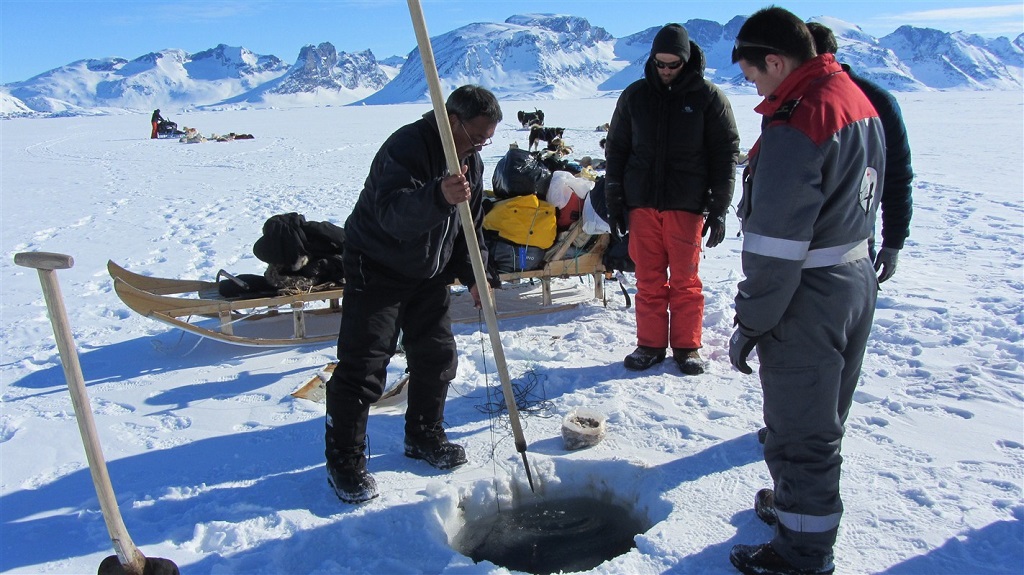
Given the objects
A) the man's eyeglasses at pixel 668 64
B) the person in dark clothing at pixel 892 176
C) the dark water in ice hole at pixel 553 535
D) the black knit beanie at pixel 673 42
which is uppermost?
the black knit beanie at pixel 673 42

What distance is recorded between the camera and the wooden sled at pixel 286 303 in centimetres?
499

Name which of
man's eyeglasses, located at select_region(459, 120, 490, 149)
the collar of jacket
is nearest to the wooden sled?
man's eyeglasses, located at select_region(459, 120, 490, 149)

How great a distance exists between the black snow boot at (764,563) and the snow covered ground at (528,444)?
0.08 metres

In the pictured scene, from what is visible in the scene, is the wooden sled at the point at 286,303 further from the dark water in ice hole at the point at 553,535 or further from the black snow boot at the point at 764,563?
the black snow boot at the point at 764,563

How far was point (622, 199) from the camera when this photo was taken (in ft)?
15.4

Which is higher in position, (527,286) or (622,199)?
(622,199)

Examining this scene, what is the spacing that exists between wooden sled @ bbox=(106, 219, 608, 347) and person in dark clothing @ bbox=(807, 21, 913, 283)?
261 cm

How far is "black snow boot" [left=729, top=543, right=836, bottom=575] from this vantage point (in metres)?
2.55

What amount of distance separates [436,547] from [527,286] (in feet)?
13.2

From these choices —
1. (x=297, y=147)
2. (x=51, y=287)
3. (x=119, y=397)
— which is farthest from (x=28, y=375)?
(x=297, y=147)

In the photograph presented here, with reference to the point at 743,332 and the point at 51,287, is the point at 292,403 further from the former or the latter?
the point at 743,332

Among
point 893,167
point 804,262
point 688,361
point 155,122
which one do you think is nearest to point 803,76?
point 804,262

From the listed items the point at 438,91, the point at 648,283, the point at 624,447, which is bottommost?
the point at 624,447

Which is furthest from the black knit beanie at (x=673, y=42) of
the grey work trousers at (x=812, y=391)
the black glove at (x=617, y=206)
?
the grey work trousers at (x=812, y=391)
